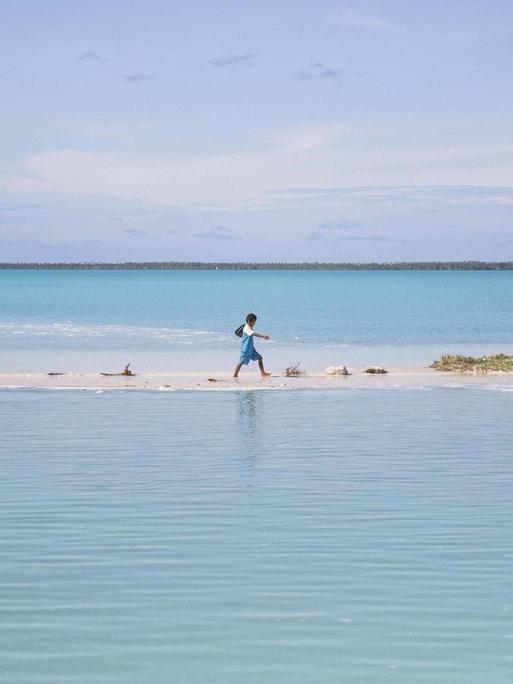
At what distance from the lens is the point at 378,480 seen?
13.0 meters

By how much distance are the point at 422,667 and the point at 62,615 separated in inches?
99.4

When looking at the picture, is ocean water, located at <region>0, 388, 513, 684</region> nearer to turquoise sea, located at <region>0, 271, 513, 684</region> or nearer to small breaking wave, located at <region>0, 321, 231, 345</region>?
turquoise sea, located at <region>0, 271, 513, 684</region>

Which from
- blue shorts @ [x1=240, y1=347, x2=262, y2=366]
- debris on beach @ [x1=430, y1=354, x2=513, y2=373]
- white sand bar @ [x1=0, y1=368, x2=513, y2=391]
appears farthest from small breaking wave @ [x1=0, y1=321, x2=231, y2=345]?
blue shorts @ [x1=240, y1=347, x2=262, y2=366]

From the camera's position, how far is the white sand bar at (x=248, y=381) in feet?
78.8

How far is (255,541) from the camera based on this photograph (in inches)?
398

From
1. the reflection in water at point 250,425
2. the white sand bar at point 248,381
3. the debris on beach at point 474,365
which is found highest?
the debris on beach at point 474,365

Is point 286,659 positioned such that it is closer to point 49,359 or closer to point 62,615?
point 62,615

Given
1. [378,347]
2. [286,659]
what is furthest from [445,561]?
[378,347]

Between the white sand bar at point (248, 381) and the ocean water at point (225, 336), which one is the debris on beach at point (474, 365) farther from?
the ocean water at point (225, 336)

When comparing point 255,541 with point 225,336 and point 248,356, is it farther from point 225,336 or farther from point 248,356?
point 225,336

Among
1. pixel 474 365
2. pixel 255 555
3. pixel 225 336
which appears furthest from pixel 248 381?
pixel 225 336

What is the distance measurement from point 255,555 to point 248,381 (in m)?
15.7

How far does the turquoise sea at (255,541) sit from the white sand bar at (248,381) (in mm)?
2823

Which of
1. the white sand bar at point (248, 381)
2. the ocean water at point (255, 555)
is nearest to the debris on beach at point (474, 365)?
the white sand bar at point (248, 381)
